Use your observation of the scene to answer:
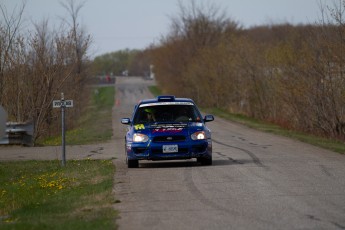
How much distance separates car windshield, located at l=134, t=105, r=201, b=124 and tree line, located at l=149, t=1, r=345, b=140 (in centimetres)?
1114

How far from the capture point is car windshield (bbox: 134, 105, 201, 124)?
1947cm

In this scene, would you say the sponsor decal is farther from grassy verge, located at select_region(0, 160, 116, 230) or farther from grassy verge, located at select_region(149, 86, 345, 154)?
grassy verge, located at select_region(149, 86, 345, 154)

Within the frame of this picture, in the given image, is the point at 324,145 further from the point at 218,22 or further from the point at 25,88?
the point at 218,22

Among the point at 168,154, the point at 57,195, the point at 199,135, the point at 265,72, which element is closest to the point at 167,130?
the point at 168,154

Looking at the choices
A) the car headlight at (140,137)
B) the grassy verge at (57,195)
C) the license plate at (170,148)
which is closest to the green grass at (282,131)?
the license plate at (170,148)

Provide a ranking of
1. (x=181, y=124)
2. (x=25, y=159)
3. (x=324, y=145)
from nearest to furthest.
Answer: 1. (x=181, y=124)
2. (x=25, y=159)
3. (x=324, y=145)

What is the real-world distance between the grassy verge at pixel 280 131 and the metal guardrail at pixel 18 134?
33.7 feet

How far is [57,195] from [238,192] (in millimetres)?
3449

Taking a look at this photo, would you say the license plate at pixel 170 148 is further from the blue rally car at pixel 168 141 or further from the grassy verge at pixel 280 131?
the grassy verge at pixel 280 131

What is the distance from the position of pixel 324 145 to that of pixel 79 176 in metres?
11.0

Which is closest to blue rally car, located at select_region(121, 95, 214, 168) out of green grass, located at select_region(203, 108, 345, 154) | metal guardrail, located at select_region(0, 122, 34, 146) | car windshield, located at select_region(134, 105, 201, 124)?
car windshield, located at select_region(134, 105, 201, 124)

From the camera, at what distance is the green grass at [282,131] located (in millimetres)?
25873

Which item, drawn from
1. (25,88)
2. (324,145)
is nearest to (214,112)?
(25,88)

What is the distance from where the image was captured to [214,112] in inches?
2124
